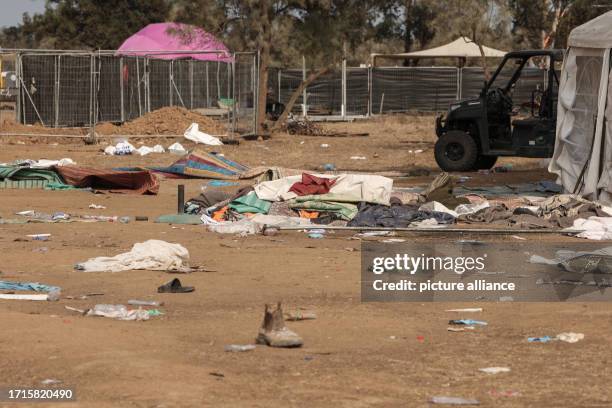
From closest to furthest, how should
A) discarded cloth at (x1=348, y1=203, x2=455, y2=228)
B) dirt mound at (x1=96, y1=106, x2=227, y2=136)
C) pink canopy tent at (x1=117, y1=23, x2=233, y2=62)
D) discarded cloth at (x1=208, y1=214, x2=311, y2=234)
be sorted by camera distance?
discarded cloth at (x1=208, y1=214, x2=311, y2=234) < discarded cloth at (x1=348, y1=203, x2=455, y2=228) < dirt mound at (x1=96, y1=106, x2=227, y2=136) < pink canopy tent at (x1=117, y1=23, x2=233, y2=62)

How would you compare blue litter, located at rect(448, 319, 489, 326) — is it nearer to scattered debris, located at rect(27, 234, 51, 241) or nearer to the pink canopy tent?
scattered debris, located at rect(27, 234, 51, 241)

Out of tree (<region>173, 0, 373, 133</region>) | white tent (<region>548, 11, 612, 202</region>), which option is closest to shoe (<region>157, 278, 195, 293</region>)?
white tent (<region>548, 11, 612, 202</region>)

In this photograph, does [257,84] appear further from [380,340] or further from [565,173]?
[380,340]

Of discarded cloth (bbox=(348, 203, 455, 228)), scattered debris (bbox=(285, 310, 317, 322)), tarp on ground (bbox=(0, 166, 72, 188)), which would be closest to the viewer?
scattered debris (bbox=(285, 310, 317, 322))

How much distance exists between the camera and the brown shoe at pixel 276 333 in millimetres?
7773

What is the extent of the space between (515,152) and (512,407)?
1532 centimetres

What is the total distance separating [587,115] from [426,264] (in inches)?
263

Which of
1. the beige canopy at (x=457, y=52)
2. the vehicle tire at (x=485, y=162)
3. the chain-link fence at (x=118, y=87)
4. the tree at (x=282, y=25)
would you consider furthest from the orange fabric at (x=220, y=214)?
the beige canopy at (x=457, y=52)

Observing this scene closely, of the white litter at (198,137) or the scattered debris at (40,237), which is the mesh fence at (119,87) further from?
the scattered debris at (40,237)

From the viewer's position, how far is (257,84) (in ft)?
101

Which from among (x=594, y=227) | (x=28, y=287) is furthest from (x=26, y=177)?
(x=594, y=227)

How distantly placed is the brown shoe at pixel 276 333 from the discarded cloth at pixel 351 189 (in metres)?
7.41

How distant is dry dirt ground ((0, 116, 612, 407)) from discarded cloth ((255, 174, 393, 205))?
1454 mm

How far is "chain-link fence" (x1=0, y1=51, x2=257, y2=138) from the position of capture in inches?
1150
